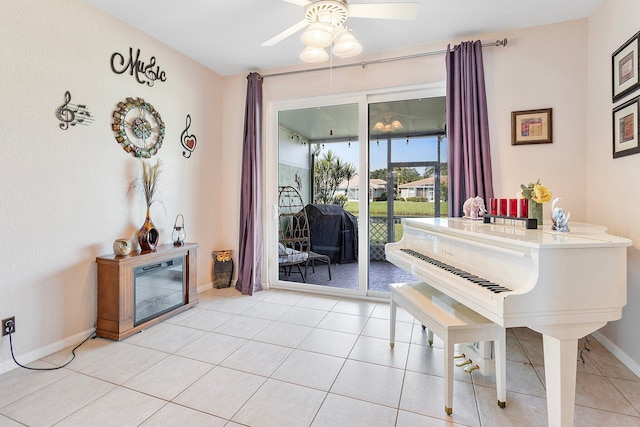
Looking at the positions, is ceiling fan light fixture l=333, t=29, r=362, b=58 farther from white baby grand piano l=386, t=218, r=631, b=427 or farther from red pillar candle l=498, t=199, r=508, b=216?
white baby grand piano l=386, t=218, r=631, b=427

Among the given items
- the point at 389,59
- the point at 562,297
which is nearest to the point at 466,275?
the point at 562,297

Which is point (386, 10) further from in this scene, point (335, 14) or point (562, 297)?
point (562, 297)

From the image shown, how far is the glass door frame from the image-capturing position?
3.34 m

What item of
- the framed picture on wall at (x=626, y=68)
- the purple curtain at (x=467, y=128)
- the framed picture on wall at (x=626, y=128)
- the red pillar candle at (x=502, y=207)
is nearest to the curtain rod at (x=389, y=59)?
the purple curtain at (x=467, y=128)

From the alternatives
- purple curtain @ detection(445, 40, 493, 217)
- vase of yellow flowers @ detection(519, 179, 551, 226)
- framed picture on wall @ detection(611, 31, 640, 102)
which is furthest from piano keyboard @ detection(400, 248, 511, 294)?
framed picture on wall @ detection(611, 31, 640, 102)

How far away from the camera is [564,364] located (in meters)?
1.33

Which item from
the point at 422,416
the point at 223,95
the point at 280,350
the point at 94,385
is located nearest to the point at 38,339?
the point at 94,385

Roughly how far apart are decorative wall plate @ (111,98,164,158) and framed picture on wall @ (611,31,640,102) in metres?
3.86

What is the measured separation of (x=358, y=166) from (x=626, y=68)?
223 cm

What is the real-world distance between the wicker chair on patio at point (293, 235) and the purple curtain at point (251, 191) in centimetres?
32

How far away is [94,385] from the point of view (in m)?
1.85

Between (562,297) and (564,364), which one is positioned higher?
(562,297)

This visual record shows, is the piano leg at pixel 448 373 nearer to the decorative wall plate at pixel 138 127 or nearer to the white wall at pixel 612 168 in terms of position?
the white wall at pixel 612 168

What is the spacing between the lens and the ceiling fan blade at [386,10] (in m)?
1.90
